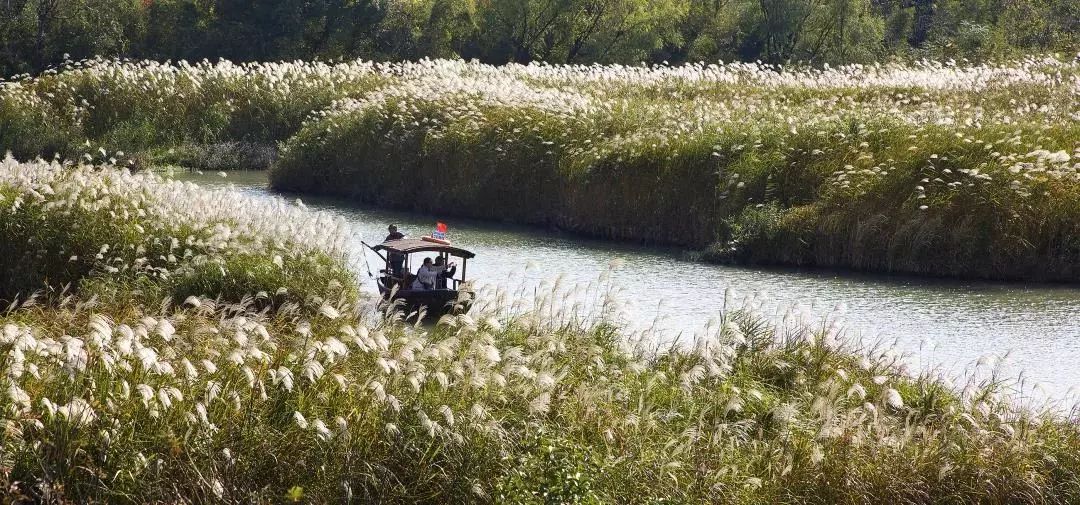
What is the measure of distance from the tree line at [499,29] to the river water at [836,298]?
24.5 metres

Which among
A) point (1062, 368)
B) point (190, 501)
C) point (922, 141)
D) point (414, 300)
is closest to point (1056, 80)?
point (922, 141)

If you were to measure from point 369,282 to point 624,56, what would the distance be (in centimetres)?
2948

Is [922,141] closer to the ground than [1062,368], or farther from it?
farther from it

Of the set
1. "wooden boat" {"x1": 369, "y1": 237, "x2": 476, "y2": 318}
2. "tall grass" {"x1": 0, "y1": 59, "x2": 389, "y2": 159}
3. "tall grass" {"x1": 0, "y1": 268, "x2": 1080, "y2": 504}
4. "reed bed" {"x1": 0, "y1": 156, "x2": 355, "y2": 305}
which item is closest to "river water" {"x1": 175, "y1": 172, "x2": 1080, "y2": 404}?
"wooden boat" {"x1": 369, "y1": 237, "x2": 476, "y2": 318}

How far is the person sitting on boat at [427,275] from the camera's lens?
1611 cm

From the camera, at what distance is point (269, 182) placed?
29.8m

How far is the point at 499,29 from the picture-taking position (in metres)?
49.3

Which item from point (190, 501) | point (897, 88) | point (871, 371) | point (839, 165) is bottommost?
point (190, 501)

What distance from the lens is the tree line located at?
45.3 metres

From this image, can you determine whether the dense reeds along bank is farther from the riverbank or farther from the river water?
the riverbank

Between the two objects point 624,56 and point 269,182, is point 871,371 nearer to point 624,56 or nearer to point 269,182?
point 269,182

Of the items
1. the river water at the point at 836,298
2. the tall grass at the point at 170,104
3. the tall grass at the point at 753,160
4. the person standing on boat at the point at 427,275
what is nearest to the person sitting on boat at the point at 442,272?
the person standing on boat at the point at 427,275

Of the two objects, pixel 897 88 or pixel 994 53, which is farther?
pixel 994 53

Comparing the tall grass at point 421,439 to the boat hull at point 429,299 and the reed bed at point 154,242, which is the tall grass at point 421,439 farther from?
the boat hull at point 429,299
